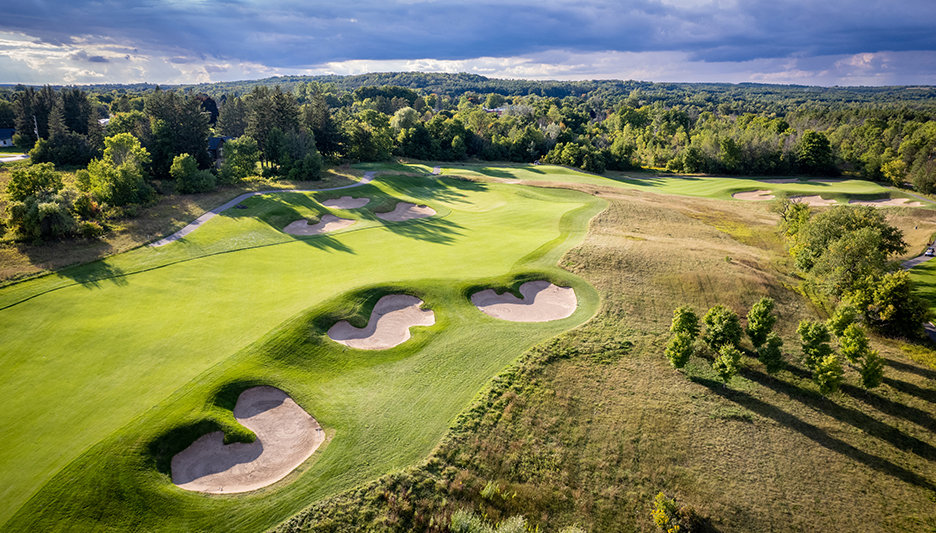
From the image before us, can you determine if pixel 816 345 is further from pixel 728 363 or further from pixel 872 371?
pixel 728 363

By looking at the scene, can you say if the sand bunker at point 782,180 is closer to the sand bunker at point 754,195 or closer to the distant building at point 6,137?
the sand bunker at point 754,195

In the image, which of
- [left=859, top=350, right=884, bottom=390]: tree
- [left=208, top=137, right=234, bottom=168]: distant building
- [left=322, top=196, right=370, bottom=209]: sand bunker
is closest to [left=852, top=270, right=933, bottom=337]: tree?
[left=859, top=350, right=884, bottom=390]: tree

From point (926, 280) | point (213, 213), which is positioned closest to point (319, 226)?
point (213, 213)

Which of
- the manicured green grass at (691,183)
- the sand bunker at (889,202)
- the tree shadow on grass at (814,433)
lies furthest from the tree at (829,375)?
the sand bunker at (889,202)

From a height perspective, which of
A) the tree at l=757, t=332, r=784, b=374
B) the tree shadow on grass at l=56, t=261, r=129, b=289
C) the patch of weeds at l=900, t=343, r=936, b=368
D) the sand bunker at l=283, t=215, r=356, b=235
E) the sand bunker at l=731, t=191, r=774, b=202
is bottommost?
the patch of weeds at l=900, t=343, r=936, b=368

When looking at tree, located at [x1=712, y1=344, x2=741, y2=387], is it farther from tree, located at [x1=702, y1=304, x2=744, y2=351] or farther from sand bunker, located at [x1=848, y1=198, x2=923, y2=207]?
sand bunker, located at [x1=848, y1=198, x2=923, y2=207]

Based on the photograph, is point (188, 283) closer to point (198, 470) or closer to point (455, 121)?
point (198, 470)
